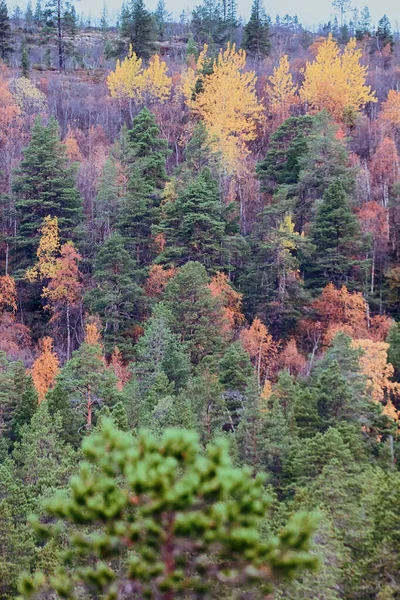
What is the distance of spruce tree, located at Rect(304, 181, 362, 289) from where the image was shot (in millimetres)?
35531

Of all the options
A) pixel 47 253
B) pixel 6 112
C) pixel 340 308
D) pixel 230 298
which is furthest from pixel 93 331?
pixel 6 112

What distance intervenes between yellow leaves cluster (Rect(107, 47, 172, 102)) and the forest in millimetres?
191

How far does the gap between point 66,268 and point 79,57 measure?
38.2 meters

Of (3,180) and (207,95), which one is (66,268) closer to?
(3,180)

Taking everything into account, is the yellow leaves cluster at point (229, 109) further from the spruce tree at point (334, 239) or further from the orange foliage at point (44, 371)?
the orange foliage at point (44, 371)

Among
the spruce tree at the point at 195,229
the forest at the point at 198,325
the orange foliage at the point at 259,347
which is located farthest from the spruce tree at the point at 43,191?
the orange foliage at the point at 259,347

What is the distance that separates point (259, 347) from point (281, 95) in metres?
27.6

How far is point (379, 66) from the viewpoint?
6309 centimetres

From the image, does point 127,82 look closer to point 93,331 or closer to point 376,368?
point 93,331

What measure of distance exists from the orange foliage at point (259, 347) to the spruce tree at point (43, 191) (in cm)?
1244

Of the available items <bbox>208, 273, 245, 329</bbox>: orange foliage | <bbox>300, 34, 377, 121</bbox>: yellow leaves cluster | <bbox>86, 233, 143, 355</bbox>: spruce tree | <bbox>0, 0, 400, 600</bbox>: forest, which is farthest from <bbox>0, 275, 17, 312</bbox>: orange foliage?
<bbox>300, 34, 377, 121</bbox>: yellow leaves cluster

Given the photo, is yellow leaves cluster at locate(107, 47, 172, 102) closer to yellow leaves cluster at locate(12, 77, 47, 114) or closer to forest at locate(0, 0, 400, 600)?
forest at locate(0, 0, 400, 600)

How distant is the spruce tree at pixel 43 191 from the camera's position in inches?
1465

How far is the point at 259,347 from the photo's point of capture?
3256 centimetres
